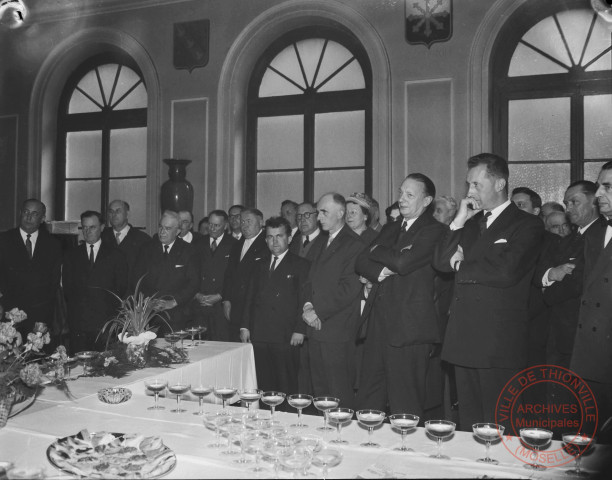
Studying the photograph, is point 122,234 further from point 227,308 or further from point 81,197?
point 81,197

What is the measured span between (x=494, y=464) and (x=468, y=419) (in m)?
1.19

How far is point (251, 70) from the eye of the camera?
7.70m

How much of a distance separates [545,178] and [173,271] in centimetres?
398

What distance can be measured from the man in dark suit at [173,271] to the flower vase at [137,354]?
1.57 m

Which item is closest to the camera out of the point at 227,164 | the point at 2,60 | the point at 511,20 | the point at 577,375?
the point at 577,375

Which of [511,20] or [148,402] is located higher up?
[511,20]

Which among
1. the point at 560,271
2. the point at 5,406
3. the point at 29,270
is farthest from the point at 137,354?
the point at 29,270

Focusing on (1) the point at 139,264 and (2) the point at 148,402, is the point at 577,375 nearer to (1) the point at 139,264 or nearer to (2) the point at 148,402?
(2) the point at 148,402

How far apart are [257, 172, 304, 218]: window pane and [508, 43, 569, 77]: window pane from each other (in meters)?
2.70

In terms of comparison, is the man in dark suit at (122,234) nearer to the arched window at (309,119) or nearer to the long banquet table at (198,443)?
the arched window at (309,119)

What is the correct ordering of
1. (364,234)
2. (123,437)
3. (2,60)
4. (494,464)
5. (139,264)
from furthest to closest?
(2,60), (139,264), (364,234), (123,437), (494,464)

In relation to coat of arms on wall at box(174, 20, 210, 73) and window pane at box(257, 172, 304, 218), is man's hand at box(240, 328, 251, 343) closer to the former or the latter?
window pane at box(257, 172, 304, 218)

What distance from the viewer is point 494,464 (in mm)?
1821

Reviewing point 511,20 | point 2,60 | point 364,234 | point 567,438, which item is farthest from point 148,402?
point 2,60
